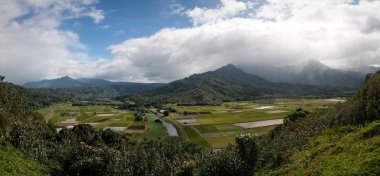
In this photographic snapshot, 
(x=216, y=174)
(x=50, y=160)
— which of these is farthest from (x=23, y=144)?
(x=216, y=174)

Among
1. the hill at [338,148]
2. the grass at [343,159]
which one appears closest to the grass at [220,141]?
the hill at [338,148]

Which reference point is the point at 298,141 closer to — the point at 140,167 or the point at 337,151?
the point at 337,151

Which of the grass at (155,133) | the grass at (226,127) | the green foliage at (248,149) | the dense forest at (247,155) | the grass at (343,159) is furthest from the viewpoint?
the grass at (226,127)

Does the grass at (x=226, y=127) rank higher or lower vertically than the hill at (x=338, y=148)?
lower

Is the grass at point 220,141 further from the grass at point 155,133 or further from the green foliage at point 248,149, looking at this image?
the green foliage at point 248,149

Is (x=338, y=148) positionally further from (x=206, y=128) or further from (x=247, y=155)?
(x=206, y=128)

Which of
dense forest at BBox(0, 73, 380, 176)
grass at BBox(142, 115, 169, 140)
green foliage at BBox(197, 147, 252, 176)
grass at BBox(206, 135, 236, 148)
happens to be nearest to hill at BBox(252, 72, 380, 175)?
dense forest at BBox(0, 73, 380, 176)

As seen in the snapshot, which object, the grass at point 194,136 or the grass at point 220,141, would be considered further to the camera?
the grass at point 194,136

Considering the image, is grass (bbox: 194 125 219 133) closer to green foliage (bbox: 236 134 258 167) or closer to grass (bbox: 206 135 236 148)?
grass (bbox: 206 135 236 148)
